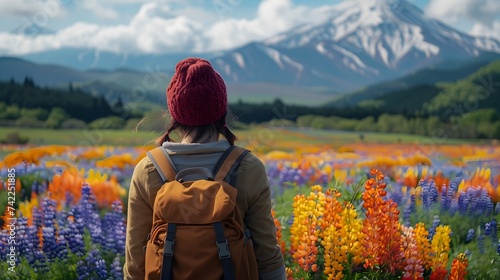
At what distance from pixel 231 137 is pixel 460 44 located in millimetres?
5603

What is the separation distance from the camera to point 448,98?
7488 mm

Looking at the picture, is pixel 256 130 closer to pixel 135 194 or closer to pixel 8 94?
pixel 8 94

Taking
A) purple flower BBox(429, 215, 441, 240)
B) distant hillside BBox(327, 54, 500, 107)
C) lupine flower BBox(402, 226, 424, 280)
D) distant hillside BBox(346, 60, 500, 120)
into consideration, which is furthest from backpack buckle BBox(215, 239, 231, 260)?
distant hillside BBox(327, 54, 500, 107)

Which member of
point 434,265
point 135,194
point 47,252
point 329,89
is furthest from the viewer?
point 329,89

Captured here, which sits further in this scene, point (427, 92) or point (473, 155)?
point (427, 92)

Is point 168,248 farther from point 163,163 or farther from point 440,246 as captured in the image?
point 440,246

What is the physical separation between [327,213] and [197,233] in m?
2.09

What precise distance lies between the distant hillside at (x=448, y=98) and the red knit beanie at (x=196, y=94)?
509 cm

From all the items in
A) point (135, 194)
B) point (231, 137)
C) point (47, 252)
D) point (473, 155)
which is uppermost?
point (231, 137)

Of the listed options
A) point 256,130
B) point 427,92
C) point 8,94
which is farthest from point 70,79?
point 427,92

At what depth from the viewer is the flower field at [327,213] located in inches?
183

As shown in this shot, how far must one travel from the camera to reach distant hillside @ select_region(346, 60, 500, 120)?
7.25 meters

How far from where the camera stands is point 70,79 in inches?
308

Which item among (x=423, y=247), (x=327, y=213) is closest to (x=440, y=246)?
(x=423, y=247)
